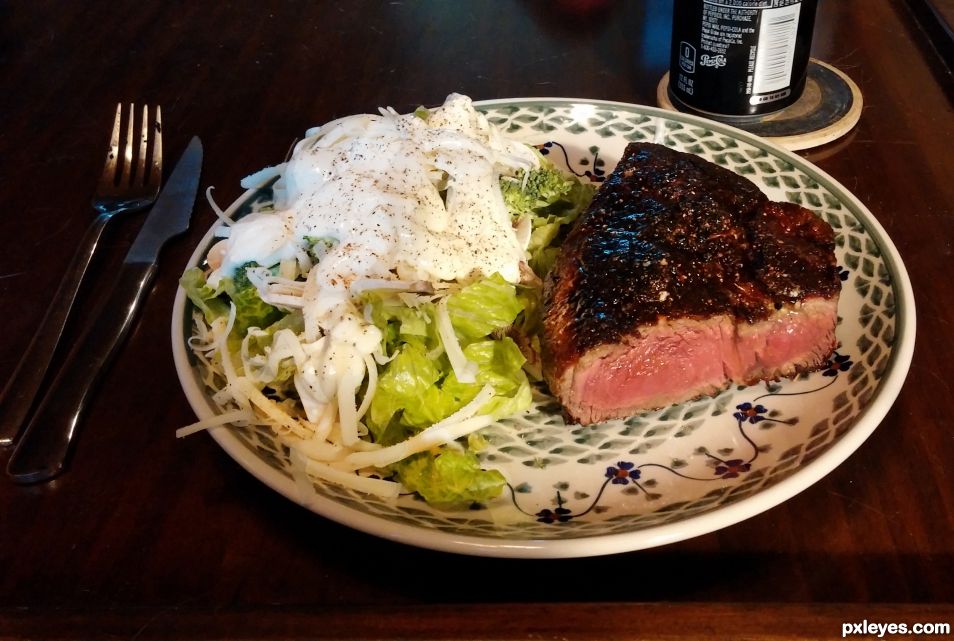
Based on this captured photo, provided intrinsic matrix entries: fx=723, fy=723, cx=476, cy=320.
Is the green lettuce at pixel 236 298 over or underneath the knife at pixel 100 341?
over

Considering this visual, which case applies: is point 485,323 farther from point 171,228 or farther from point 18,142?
point 18,142

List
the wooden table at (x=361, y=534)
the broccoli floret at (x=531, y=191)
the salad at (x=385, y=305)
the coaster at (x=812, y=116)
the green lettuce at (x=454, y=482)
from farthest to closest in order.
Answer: the coaster at (x=812, y=116), the broccoli floret at (x=531, y=191), the salad at (x=385, y=305), the green lettuce at (x=454, y=482), the wooden table at (x=361, y=534)

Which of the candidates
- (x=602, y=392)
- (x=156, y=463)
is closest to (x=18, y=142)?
(x=156, y=463)

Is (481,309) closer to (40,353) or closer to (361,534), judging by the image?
(361,534)

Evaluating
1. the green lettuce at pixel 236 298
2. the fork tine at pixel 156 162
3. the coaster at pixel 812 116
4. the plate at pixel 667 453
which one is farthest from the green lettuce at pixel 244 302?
the coaster at pixel 812 116

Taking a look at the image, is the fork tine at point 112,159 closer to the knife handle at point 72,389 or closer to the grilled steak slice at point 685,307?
the knife handle at point 72,389

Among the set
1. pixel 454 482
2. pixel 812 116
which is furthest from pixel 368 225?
pixel 812 116
